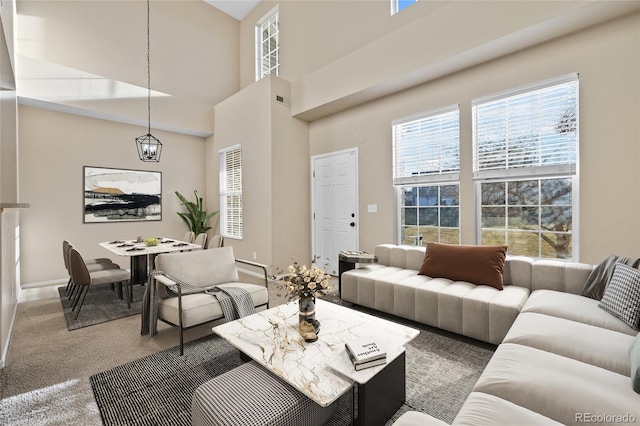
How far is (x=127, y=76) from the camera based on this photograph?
5.37m

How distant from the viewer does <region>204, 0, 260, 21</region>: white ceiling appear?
20.9 feet

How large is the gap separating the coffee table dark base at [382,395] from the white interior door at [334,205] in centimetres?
297

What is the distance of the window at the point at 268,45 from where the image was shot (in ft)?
19.7

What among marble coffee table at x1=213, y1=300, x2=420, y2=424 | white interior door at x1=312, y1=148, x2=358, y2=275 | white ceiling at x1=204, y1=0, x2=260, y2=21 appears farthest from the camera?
white ceiling at x1=204, y1=0, x2=260, y2=21

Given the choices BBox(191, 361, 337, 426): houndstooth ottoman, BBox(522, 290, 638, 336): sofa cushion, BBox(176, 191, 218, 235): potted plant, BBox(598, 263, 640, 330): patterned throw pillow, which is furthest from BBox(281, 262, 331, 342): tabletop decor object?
BBox(176, 191, 218, 235): potted plant

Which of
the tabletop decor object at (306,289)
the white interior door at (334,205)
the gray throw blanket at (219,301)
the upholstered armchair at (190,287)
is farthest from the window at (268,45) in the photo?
the tabletop decor object at (306,289)

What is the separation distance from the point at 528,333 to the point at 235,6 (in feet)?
25.9

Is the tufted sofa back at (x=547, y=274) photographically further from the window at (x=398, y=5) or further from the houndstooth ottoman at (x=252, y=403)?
the window at (x=398, y=5)

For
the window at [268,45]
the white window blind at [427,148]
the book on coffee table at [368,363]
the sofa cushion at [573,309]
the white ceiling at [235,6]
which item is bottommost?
the book on coffee table at [368,363]

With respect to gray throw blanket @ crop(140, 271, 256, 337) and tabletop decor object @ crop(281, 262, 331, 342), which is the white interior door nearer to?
gray throw blanket @ crop(140, 271, 256, 337)

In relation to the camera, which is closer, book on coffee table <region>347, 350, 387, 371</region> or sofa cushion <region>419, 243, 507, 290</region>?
book on coffee table <region>347, 350, 387, 371</region>

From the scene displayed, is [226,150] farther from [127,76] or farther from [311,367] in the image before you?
[311,367]

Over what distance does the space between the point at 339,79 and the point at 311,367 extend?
4.09 m

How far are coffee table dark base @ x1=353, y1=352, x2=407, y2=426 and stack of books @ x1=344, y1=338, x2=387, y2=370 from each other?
93 millimetres
